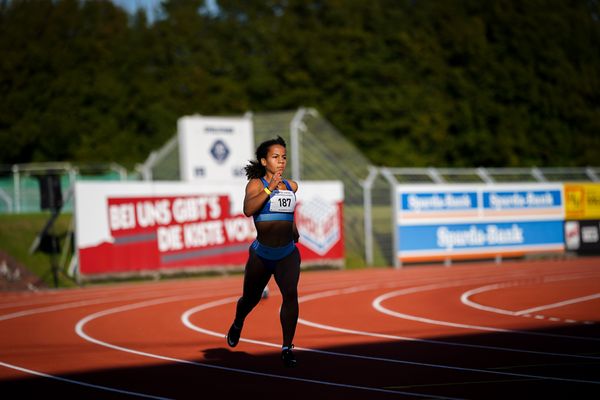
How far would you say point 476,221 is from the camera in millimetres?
28578

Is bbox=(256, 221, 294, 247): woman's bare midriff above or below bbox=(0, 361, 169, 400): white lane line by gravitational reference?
above

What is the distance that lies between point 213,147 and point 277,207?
19.3 metres

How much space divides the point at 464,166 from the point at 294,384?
172 ft

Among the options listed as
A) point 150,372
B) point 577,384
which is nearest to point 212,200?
point 150,372

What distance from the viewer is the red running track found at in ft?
27.2

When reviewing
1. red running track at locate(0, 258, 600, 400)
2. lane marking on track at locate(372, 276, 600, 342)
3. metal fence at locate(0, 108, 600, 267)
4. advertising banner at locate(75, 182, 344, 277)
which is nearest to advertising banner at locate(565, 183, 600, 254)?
metal fence at locate(0, 108, 600, 267)

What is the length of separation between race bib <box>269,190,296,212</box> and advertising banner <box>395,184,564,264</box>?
18269 mm

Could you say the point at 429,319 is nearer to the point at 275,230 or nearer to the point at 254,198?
the point at 275,230

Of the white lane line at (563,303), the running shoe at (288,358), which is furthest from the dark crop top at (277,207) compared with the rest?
the white lane line at (563,303)

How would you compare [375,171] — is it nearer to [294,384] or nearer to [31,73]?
[294,384]

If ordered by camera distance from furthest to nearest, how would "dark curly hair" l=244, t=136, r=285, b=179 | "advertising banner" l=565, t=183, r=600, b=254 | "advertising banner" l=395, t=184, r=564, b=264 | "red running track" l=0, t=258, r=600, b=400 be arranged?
"advertising banner" l=565, t=183, r=600, b=254 → "advertising banner" l=395, t=184, r=564, b=264 → "dark curly hair" l=244, t=136, r=285, b=179 → "red running track" l=0, t=258, r=600, b=400

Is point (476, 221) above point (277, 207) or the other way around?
the other way around

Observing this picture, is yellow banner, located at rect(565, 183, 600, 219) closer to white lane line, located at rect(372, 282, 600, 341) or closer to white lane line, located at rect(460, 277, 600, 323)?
white lane line, located at rect(460, 277, 600, 323)

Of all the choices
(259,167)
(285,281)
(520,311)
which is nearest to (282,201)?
(259,167)
